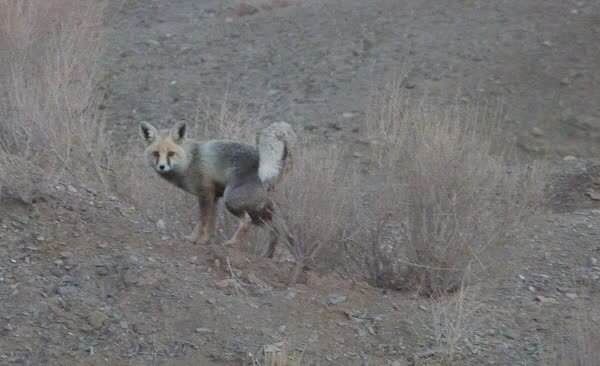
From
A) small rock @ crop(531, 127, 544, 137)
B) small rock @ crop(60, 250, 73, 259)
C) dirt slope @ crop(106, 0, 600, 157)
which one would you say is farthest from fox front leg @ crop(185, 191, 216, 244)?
small rock @ crop(531, 127, 544, 137)

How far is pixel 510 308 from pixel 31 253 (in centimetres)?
325

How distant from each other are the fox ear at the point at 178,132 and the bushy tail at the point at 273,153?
59 centimetres

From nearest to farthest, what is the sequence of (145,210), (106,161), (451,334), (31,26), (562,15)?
(451,334) → (145,210) → (106,161) → (31,26) → (562,15)

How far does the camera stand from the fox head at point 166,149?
24.5 feet

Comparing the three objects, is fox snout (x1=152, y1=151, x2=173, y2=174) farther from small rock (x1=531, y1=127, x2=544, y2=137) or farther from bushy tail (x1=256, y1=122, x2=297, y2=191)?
small rock (x1=531, y1=127, x2=544, y2=137)

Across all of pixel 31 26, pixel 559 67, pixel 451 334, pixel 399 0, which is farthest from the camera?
pixel 399 0

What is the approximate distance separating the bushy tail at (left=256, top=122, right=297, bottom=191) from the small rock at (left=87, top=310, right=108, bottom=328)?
1429mm

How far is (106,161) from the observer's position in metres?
10.2

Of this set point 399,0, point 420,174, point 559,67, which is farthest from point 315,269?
point 399,0

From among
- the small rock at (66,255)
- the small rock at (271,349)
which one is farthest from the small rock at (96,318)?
the small rock at (271,349)

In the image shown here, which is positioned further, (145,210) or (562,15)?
(562,15)

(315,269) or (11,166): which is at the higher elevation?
(11,166)

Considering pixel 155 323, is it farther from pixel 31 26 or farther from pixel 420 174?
pixel 31 26

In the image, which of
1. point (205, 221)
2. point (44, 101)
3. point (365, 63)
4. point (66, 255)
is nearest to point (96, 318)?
point (66, 255)
